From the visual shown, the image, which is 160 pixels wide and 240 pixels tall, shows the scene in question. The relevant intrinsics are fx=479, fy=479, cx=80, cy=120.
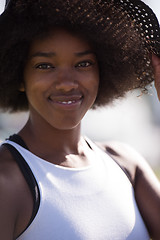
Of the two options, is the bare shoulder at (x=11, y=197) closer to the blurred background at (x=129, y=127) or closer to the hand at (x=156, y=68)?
the hand at (x=156, y=68)

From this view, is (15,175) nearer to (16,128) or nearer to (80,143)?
(80,143)

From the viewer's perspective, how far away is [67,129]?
2.70 metres

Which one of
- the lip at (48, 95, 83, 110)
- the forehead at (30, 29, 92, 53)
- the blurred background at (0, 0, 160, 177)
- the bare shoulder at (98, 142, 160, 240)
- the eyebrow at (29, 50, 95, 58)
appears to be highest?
the forehead at (30, 29, 92, 53)

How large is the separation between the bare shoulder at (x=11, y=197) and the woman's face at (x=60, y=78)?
1.15 feet

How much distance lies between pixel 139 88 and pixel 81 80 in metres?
0.64

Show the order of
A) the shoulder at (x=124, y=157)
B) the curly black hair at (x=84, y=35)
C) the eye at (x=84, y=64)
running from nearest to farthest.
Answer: the curly black hair at (x=84, y=35)
the eye at (x=84, y=64)
the shoulder at (x=124, y=157)

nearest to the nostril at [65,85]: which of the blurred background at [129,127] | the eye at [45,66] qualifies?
the eye at [45,66]

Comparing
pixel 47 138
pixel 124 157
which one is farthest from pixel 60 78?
pixel 124 157

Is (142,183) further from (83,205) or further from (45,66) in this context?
(45,66)

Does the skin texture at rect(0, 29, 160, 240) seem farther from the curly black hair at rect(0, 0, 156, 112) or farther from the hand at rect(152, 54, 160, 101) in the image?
the hand at rect(152, 54, 160, 101)

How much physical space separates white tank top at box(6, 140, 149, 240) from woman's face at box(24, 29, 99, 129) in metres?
0.26

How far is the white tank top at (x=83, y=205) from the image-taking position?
232 centimetres

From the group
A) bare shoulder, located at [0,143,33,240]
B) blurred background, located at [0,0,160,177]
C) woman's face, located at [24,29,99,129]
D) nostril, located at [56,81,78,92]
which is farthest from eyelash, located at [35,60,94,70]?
blurred background, located at [0,0,160,177]

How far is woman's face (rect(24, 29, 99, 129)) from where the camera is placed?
2.44 m
